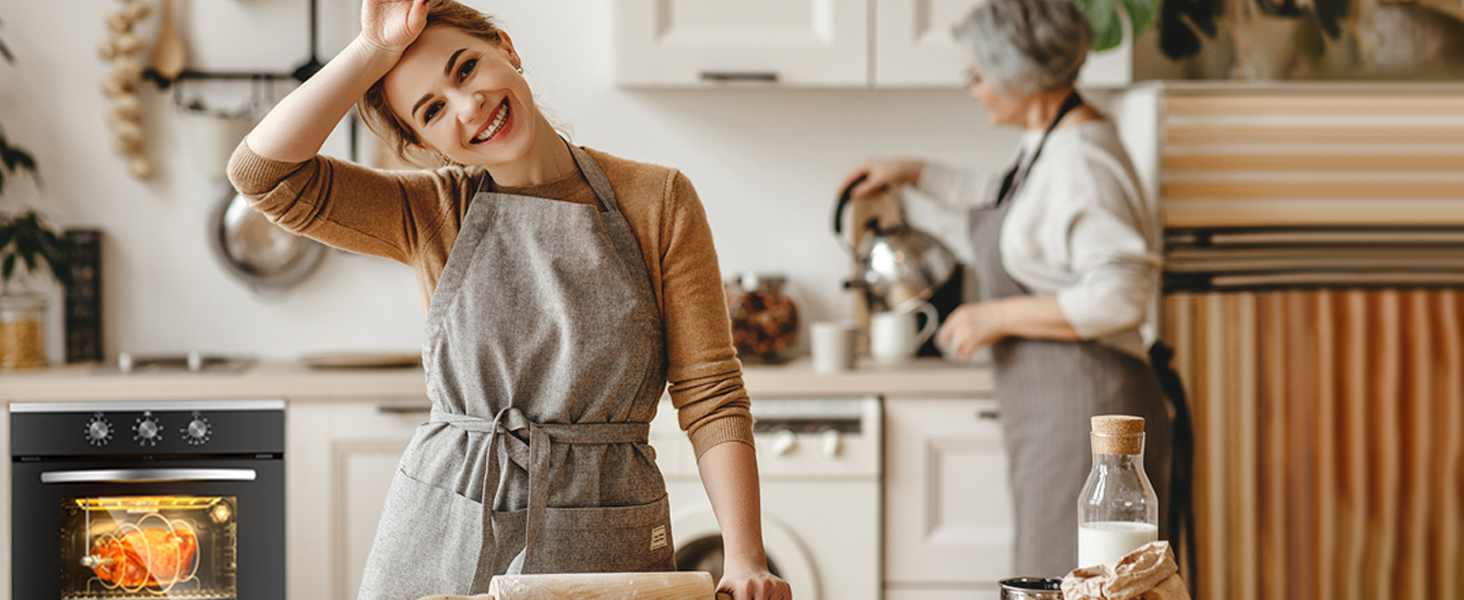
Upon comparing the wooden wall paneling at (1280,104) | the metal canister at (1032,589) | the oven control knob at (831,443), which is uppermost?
the wooden wall paneling at (1280,104)

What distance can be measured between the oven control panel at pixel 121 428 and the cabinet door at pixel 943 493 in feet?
4.42

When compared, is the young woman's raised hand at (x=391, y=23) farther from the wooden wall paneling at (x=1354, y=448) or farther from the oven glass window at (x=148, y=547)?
the wooden wall paneling at (x=1354, y=448)

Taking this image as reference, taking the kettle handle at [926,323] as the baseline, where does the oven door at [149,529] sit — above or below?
below

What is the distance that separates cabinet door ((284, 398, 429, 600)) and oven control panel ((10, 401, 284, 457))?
13 cm

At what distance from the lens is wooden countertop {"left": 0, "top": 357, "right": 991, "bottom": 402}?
87.1 inches

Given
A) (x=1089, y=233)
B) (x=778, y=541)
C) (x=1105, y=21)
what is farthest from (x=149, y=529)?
(x=1105, y=21)

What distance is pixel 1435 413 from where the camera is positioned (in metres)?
2.41

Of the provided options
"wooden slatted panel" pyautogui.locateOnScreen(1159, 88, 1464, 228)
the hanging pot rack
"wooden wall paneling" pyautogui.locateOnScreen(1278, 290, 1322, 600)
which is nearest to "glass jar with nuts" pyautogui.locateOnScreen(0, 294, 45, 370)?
the hanging pot rack

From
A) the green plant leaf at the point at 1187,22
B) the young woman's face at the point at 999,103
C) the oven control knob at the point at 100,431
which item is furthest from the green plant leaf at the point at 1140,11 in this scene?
the oven control knob at the point at 100,431

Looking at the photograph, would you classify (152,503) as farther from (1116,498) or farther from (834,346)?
(1116,498)

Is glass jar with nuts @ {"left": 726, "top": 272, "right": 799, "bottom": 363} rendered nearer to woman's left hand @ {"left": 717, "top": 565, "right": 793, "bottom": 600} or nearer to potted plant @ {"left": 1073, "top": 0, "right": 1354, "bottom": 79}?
potted plant @ {"left": 1073, "top": 0, "right": 1354, "bottom": 79}

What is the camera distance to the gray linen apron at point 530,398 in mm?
1029

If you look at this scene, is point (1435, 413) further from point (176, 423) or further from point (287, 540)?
point (176, 423)

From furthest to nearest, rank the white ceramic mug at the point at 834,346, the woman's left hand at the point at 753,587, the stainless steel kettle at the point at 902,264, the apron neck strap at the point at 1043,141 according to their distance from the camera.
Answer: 1. the stainless steel kettle at the point at 902,264
2. the white ceramic mug at the point at 834,346
3. the apron neck strap at the point at 1043,141
4. the woman's left hand at the point at 753,587
